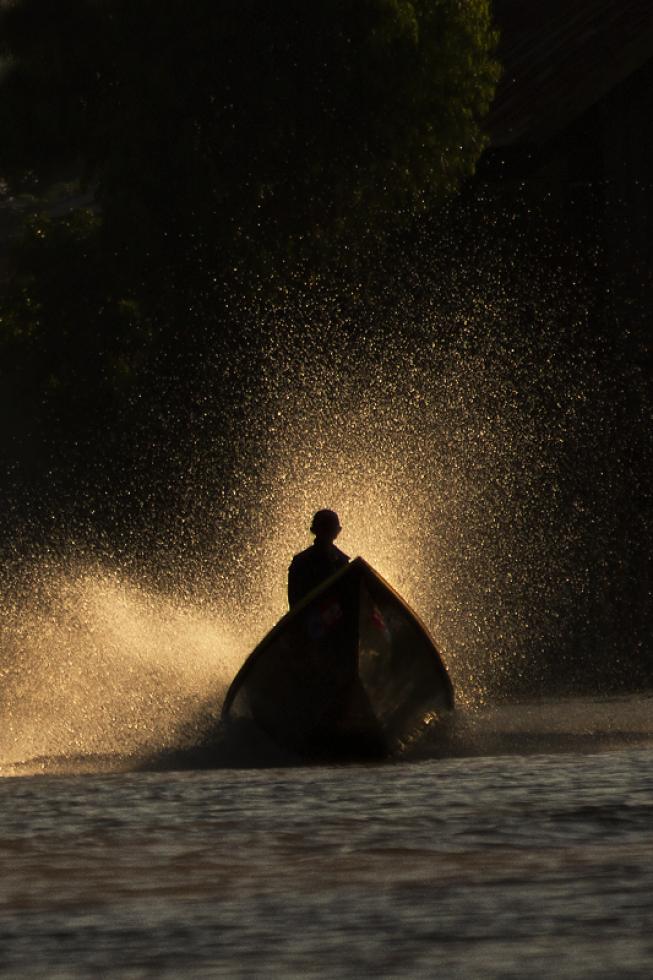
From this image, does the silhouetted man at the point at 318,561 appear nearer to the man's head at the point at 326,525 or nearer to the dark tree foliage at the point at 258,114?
the man's head at the point at 326,525

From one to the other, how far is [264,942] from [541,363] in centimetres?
2164

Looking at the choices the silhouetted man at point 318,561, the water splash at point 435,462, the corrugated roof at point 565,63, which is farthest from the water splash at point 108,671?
the corrugated roof at point 565,63

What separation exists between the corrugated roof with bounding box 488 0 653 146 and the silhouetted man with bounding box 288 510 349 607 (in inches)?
512

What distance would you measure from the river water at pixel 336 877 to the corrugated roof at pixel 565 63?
707 inches

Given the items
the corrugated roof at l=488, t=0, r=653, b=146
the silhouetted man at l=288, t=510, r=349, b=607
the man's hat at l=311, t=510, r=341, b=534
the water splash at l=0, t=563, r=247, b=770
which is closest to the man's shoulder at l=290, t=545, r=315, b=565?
the silhouetted man at l=288, t=510, r=349, b=607

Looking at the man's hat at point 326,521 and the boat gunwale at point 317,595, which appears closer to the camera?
the boat gunwale at point 317,595

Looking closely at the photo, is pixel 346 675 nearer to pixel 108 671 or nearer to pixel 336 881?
pixel 108 671

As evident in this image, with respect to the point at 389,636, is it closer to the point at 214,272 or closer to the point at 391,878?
the point at 391,878

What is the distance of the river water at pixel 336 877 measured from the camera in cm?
455

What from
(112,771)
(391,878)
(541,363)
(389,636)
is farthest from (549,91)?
(391,878)

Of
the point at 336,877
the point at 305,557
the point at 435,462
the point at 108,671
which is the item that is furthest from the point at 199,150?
the point at 336,877

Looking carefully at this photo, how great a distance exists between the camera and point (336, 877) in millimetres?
5793

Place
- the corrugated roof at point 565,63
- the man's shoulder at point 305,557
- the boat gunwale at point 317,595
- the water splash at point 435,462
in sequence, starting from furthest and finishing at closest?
the corrugated roof at point 565,63 < the water splash at point 435,462 < the man's shoulder at point 305,557 < the boat gunwale at point 317,595

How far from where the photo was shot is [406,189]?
24.2m
